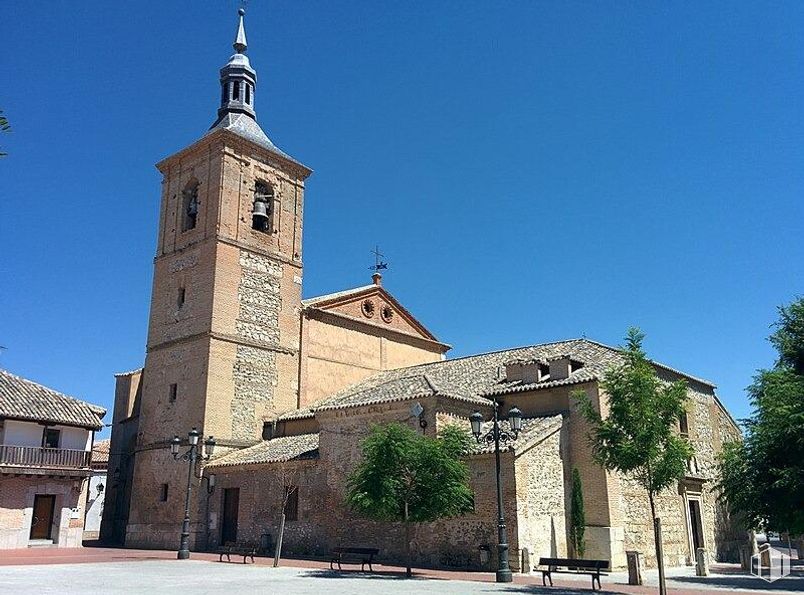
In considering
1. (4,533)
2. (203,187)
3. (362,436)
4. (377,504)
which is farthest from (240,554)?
(203,187)

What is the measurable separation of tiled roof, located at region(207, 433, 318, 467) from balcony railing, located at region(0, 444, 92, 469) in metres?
7.24

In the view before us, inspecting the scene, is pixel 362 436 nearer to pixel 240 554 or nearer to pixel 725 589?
pixel 240 554

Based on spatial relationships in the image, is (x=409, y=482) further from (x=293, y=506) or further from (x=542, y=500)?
(x=293, y=506)

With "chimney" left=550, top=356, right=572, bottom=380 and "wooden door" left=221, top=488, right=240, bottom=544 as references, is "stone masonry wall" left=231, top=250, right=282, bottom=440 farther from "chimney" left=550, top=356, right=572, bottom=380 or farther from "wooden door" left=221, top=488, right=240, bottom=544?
"chimney" left=550, top=356, right=572, bottom=380

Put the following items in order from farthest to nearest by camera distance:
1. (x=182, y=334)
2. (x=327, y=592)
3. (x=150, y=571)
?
(x=182, y=334) < (x=150, y=571) < (x=327, y=592)

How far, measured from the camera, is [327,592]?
524 inches

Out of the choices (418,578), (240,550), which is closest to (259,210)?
(240,550)

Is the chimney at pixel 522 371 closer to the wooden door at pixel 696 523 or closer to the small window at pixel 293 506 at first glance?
the wooden door at pixel 696 523

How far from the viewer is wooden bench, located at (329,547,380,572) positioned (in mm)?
19125

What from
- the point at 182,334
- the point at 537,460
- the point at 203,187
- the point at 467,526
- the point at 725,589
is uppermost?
→ the point at 203,187

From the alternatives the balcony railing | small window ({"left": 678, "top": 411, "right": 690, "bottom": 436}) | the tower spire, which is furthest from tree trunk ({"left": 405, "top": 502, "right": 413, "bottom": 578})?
the tower spire

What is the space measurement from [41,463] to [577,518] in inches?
861

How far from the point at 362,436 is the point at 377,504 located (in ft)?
15.8

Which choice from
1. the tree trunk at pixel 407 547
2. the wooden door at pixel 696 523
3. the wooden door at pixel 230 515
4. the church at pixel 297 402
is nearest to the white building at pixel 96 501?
the church at pixel 297 402
